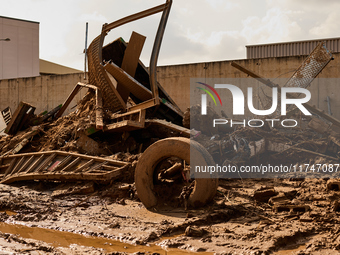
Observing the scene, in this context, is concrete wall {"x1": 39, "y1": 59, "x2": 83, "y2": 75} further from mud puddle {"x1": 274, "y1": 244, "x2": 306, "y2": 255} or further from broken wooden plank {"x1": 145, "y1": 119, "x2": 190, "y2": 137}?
mud puddle {"x1": 274, "y1": 244, "x2": 306, "y2": 255}

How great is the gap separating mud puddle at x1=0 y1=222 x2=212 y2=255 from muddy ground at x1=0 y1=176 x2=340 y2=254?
1 cm

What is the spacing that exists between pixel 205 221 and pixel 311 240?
154cm

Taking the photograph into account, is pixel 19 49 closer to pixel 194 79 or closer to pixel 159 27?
pixel 194 79

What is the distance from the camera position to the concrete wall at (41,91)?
18.3 metres

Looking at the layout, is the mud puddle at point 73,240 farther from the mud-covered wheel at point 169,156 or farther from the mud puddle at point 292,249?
the mud-covered wheel at point 169,156

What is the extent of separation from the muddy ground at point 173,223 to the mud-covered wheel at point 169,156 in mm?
203

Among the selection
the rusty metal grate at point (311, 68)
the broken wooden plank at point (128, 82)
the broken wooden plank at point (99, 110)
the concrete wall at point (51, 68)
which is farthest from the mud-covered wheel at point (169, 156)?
the concrete wall at point (51, 68)

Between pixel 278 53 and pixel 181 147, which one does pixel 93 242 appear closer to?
pixel 181 147

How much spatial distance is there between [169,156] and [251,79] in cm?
865

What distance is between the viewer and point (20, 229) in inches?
244

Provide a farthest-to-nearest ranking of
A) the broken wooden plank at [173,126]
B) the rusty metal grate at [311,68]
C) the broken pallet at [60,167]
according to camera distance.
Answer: the rusty metal grate at [311,68] < the broken wooden plank at [173,126] < the broken pallet at [60,167]

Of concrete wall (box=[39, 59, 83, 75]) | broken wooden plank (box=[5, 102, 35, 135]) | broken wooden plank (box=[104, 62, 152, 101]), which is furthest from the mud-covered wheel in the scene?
concrete wall (box=[39, 59, 83, 75])

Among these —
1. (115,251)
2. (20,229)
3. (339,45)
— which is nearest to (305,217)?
(115,251)

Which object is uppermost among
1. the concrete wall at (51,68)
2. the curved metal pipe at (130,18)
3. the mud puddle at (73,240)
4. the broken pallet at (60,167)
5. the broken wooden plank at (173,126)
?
the concrete wall at (51,68)
